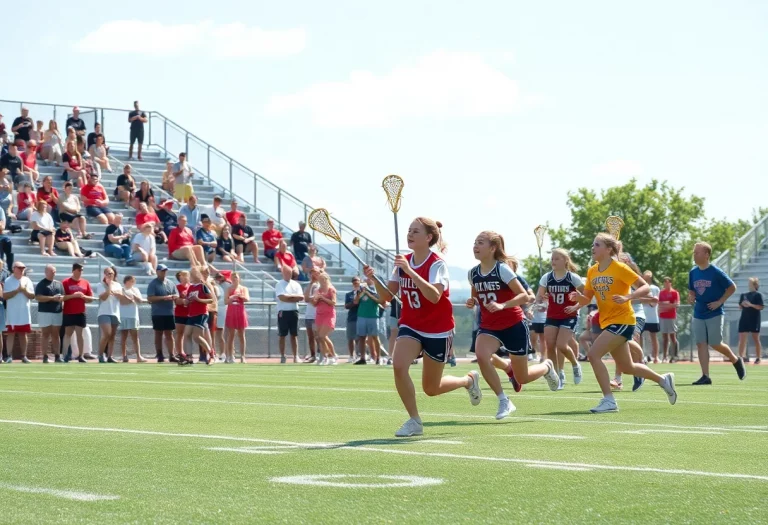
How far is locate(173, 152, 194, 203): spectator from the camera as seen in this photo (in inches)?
1535

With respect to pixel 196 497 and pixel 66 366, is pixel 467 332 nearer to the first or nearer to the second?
pixel 66 366

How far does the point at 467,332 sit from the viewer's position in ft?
119

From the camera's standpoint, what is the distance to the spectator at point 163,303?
27997mm

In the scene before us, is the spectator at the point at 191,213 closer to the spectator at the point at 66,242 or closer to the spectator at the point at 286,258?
the spectator at the point at 286,258

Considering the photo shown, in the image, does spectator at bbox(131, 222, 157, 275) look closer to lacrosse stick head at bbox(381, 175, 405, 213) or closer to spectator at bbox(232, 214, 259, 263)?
spectator at bbox(232, 214, 259, 263)

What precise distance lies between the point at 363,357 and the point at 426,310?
19575 mm

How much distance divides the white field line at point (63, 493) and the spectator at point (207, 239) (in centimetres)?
2769

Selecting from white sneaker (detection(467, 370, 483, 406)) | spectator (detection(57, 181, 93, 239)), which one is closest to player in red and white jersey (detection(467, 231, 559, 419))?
white sneaker (detection(467, 370, 483, 406))

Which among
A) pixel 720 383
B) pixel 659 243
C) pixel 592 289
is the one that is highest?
pixel 659 243

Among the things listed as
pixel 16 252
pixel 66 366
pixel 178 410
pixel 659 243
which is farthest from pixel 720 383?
pixel 659 243

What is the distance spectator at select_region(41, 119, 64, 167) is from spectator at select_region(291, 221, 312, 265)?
729cm

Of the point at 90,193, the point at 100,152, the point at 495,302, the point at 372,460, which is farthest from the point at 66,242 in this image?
the point at 372,460

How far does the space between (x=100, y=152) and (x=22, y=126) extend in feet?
9.35

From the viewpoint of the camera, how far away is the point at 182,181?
1544 inches
